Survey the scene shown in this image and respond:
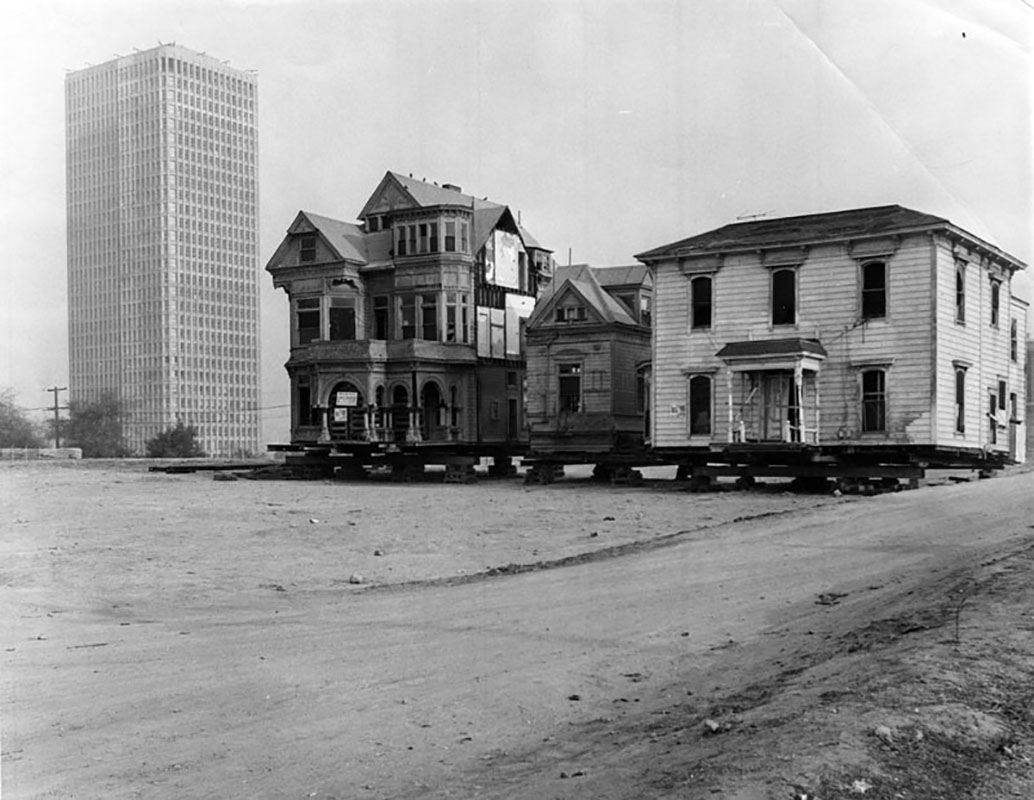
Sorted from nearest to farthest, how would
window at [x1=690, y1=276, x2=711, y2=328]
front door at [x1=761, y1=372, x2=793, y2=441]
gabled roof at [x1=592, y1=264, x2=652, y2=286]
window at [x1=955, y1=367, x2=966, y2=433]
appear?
window at [x1=955, y1=367, x2=966, y2=433] < front door at [x1=761, y1=372, x2=793, y2=441] < window at [x1=690, y1=276, x2=711, y2=328] < gabled roof at [x1=592, y1=264, x2=652, y2=286]

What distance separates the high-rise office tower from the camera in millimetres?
17078

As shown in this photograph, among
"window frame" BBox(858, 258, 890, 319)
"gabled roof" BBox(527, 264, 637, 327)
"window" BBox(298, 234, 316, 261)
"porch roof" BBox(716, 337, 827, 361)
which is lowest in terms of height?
"porch roof" BBox(716, 337, 827, 361)

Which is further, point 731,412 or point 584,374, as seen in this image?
point 584,374

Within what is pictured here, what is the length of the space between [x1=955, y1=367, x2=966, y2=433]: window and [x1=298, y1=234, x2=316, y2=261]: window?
2793 centimetres

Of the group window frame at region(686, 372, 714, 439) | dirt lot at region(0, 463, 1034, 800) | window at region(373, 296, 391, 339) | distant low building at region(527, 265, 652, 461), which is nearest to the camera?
dirt lot at region(0, 463, 1034, 800)

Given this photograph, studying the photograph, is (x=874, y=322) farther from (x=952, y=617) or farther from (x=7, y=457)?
(x=7, y=457)

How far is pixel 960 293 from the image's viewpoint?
32.2m

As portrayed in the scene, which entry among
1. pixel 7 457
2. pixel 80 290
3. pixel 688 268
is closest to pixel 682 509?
pixel 688 268

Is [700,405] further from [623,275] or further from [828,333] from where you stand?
[623,275]

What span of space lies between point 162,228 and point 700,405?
17.4 metres

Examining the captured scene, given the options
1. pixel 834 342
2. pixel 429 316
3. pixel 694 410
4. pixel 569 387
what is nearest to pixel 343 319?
pixel 429 316

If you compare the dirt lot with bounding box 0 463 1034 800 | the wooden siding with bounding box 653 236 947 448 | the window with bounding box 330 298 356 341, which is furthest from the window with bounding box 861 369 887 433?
the window with bounding box 330 298 356 341

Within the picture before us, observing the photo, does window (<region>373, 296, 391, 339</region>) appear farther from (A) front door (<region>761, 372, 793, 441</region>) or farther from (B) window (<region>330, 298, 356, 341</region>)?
(A) front door (<region>761, 372, 793, 441</region>)

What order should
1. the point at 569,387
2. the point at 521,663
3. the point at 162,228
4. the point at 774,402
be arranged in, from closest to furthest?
the point at 521,663 → the point at 162,228 → the point at 774,402 → the point at 569,387
